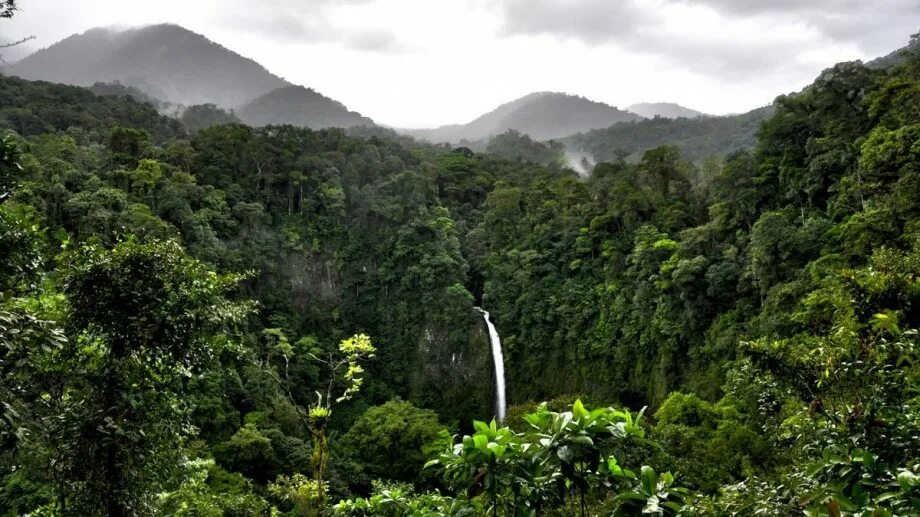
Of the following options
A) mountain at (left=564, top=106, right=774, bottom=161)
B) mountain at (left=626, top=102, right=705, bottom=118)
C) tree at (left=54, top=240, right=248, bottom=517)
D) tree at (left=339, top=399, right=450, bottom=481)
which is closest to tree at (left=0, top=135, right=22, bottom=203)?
tree at (left=54, top=240, right=248, bottom=517)

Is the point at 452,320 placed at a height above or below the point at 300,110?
below

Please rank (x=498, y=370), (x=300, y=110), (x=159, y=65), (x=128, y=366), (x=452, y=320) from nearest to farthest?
(x=128, y=366)
(x=498, y=370)
(x=452, y=320)
(x=300, y=110)
(x=159, y=65)

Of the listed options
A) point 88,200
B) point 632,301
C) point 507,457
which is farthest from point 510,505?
point 88,200

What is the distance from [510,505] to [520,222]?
2782cm

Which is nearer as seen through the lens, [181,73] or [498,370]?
[498,370]

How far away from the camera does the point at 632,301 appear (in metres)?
21.0

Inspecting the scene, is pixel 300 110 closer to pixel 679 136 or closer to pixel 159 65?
pixel 159 65

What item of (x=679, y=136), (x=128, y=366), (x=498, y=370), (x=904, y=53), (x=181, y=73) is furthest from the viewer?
(x=181, y=73)

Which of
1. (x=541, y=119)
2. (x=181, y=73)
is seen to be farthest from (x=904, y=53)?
(x=181, y=73)

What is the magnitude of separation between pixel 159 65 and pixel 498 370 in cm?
9276

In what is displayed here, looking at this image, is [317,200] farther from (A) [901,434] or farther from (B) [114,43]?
(B) [114,43]

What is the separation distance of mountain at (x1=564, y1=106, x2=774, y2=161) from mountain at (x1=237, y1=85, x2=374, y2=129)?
3560 centimetres

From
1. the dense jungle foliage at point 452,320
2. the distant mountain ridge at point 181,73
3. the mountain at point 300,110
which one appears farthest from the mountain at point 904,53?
the distant mountain ridge at point 181,73

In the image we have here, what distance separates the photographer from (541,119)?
105 meters
